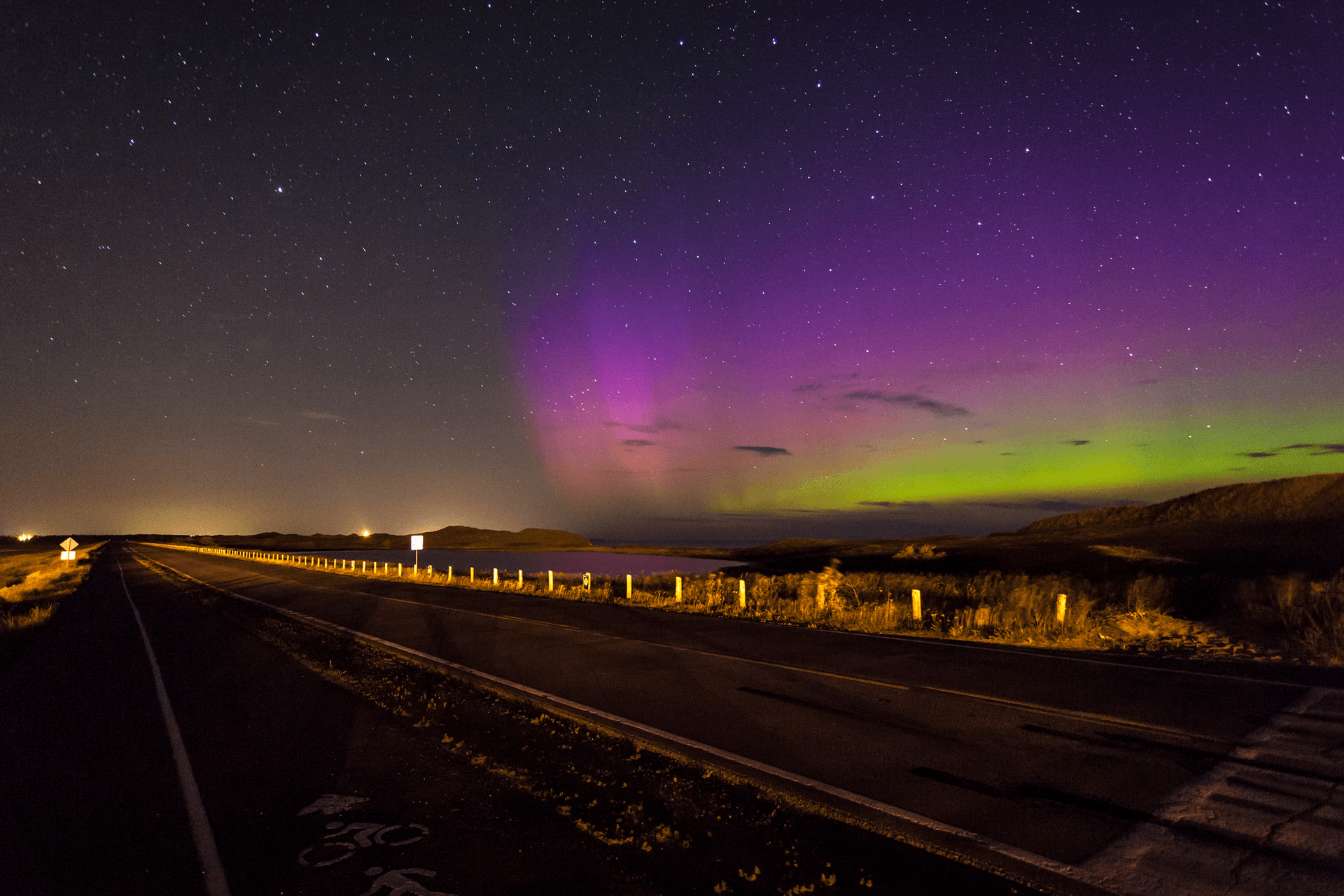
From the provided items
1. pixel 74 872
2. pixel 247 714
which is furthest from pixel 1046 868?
pixel 247 714

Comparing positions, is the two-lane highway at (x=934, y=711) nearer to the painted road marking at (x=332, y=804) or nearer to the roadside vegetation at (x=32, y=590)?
the painted road marking at (x=332, y=804)

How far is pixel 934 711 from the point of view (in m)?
8.16

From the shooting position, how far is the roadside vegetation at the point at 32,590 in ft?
69.3

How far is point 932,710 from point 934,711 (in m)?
0.03

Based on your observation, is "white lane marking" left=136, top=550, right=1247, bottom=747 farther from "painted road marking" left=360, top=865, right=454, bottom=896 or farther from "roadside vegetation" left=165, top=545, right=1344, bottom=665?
"painted road marking" left=360, top=865, right=454, bottom=896

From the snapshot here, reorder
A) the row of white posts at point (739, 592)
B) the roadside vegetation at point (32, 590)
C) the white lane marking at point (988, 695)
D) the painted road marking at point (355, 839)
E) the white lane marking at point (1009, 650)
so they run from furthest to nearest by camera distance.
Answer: the roadside vegetation at point (32, 590) → the row of white posts at point (739, 592) → the white lane marking at point (1009, 650) → the white lane marking at point (988, 695) → the painted road marking at point (355, 839)

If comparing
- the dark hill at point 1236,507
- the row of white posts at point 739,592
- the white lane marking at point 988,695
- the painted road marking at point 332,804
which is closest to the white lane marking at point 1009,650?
the white lane marking at point 988,695

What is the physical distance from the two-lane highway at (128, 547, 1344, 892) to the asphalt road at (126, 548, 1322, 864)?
3 cm

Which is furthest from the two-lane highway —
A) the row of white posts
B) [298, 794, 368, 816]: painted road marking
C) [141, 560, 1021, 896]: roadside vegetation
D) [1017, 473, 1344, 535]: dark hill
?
[1017, 473, 1344, 535]: dark hill

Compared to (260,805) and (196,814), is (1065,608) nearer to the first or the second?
(260,805)

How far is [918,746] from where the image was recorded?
689cm

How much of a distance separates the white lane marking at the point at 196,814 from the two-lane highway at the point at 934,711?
167 inches

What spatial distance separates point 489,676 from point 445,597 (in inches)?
646

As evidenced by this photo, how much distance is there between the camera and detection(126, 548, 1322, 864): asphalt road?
555cm
